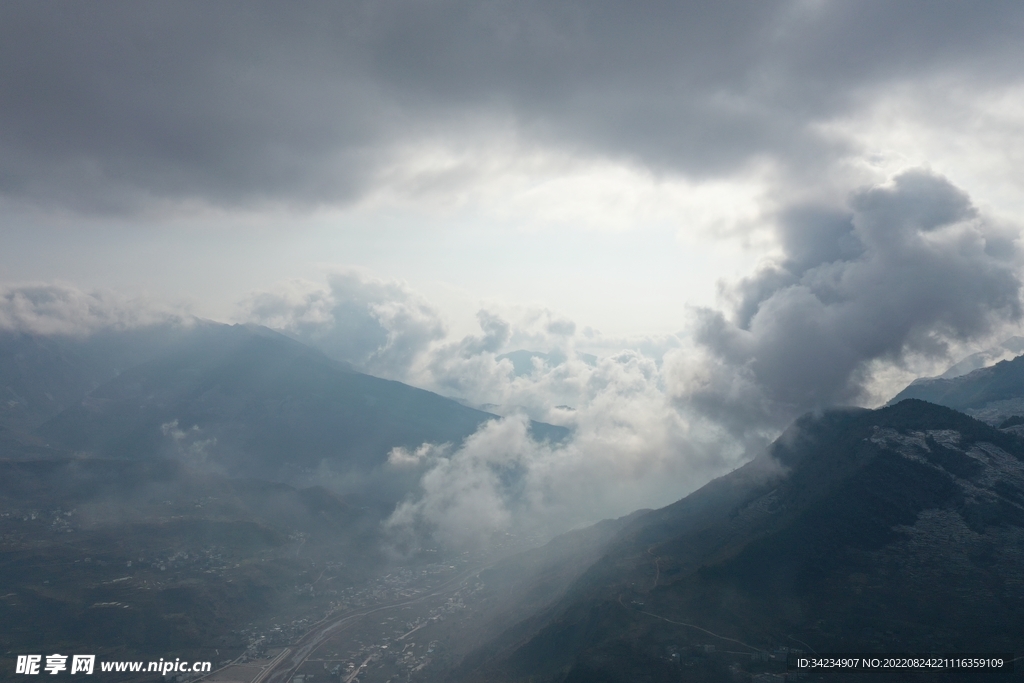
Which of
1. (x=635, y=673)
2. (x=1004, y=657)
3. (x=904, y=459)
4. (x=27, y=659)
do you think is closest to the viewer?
(x=1004, y=657)

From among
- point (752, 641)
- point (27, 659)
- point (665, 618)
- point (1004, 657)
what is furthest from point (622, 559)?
point (27, 659)

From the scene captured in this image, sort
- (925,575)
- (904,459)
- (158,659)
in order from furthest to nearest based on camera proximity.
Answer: (158,659) < (904,459) < (925,575)

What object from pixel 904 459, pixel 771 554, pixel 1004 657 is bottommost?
pixel 1004 657

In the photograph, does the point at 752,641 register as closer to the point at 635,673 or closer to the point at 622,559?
the point at 635,673

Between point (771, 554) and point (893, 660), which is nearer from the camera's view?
point (893, 660)

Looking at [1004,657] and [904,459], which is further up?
[904,459]

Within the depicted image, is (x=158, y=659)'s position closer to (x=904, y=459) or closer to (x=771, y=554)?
(x=771, y=554)

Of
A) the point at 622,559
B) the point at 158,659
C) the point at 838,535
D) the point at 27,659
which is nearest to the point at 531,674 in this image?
the point at 622,559
